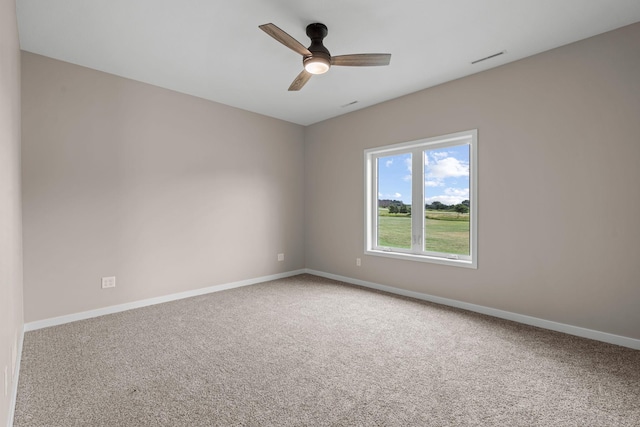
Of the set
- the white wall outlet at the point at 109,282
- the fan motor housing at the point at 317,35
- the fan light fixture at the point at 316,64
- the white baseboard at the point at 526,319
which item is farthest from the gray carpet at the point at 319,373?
the fan motor housing at the point at 317,35

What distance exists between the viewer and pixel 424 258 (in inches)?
157

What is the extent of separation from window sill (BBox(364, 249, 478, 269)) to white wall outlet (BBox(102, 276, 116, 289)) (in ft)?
10.6

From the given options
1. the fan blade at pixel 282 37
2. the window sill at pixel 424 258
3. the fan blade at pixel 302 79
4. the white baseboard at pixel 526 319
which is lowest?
the white baseboard at pixel 526 319

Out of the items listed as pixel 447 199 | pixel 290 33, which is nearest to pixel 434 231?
pixel 447 199

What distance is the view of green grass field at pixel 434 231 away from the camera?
3801 millimetres

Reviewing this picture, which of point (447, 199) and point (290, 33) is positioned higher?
point (290, 33)

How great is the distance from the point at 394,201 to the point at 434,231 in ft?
2.40

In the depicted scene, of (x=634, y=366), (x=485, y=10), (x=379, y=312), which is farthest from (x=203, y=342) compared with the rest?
(x=485, y=10)

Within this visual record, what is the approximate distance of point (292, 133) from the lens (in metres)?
5.41

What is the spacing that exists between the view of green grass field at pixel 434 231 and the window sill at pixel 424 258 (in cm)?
14

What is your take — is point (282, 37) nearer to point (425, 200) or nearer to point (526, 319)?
point (425, 200)

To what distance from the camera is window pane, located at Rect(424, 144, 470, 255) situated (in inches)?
149

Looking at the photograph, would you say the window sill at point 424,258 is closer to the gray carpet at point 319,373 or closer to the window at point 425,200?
the window at point 425,200

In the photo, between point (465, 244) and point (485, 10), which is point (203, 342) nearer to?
point (465, 244)
